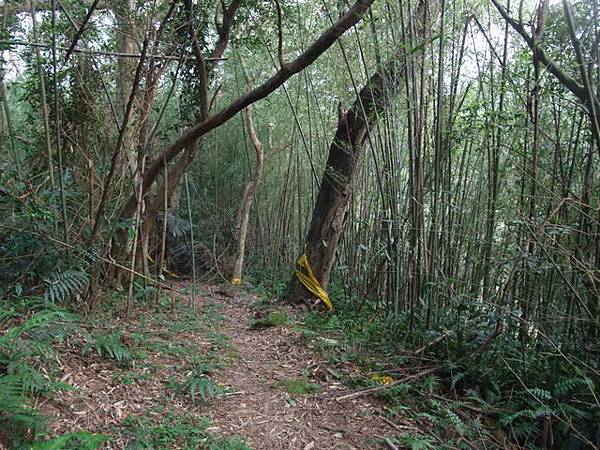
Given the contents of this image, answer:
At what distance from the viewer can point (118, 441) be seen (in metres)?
1.82

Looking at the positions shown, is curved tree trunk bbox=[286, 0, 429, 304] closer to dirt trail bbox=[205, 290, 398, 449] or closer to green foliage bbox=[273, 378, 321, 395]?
dirt trail bbox=[205, 290, 398, 449]

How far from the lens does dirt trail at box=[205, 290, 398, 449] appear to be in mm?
2180

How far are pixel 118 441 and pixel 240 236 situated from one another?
5.48 meters

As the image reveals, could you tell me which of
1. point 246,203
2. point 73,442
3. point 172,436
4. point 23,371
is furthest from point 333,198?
point 73,442

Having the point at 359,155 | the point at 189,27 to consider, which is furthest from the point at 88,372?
Answer: the point at 359,155

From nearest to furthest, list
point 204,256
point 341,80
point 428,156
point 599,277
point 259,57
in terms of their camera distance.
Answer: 1. point 599,277
2. point 428,156
3. point 341,80
4. point 259,57
5. point 204,256

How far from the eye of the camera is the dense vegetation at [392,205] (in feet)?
7.23

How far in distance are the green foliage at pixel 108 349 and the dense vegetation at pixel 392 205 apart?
12mm

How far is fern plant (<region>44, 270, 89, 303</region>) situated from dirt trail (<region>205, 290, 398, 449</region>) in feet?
3.65

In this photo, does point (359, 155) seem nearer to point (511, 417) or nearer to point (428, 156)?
point (428, 156)

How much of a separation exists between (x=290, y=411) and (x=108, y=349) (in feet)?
3.44

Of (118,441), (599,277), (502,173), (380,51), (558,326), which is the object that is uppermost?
(380,51)

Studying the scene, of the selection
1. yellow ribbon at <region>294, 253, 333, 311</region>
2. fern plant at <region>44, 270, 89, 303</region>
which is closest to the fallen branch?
fern plant at <region>44, 270, 89, 303</region>

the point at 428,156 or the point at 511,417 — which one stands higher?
the point at 428,156
